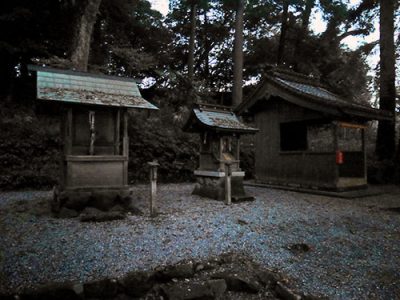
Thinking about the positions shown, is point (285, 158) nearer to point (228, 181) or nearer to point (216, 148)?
point (216, 148)

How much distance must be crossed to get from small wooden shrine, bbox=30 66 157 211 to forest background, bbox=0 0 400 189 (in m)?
1.83

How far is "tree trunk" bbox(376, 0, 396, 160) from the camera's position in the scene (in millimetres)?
11781

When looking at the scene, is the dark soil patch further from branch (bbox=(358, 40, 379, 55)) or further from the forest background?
branch (bbox=(358, 40, 379, 55))

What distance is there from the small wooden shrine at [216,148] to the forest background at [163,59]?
11.5ft

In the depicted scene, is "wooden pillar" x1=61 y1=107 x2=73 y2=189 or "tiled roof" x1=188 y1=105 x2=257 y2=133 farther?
"tiled roof" x1=188 y1=105 x2=257 y2=133

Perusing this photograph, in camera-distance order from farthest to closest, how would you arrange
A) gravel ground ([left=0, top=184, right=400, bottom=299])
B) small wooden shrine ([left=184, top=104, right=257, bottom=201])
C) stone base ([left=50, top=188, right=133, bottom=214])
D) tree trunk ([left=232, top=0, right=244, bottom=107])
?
tree trunk ([left=232, top=0, right=244, bottom=107]), small wooden shrine ([left=184, top=104, right=257, bottom=201]), stone base ([left=50, top=188, right=133, bottom=214]), gravel ground ([left=0, top=184, right=400, bottom=299])

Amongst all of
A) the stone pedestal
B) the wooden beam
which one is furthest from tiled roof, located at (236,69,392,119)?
the stone pedestal

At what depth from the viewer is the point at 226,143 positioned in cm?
820

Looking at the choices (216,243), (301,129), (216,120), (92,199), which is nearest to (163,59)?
(301,129)

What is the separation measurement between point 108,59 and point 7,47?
5307mm

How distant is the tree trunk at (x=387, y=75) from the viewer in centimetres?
1178

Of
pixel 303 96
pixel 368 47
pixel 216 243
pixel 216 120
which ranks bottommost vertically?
pixel 216 243

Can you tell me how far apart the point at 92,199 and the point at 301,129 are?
854cm

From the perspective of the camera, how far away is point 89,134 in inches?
258
